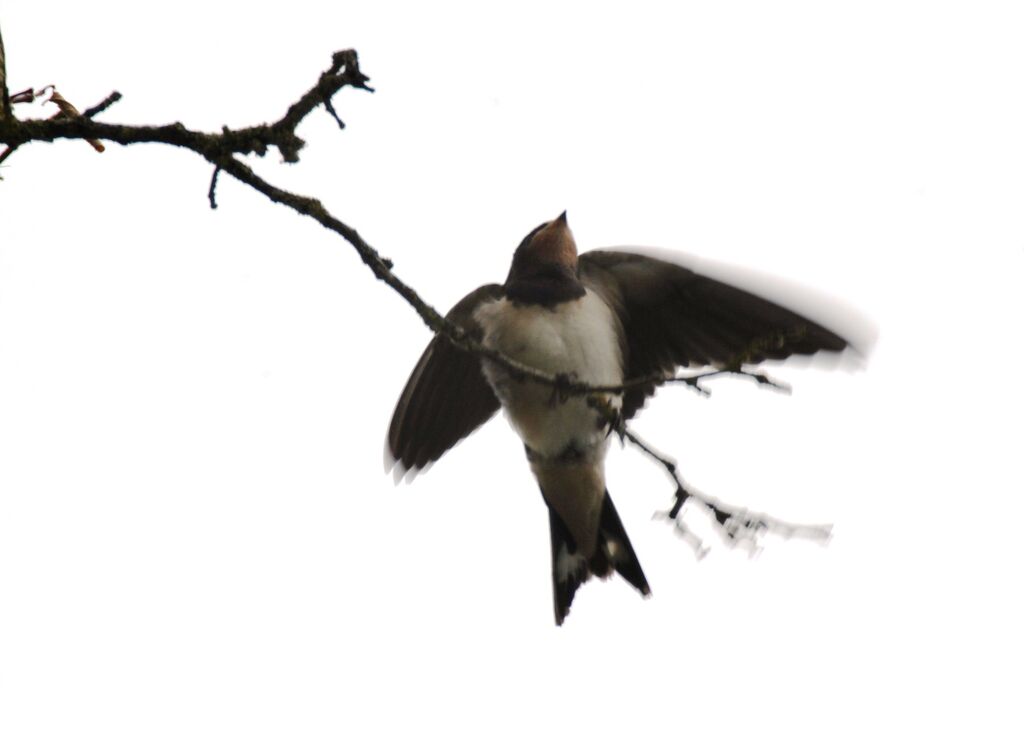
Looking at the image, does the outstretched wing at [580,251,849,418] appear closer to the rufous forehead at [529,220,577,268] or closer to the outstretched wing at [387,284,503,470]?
the rufous forehead at [529,220,577,268]

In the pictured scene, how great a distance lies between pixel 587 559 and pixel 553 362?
910 millimetres

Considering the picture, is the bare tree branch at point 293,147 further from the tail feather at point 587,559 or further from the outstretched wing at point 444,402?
the outstretched wing at point 444,402

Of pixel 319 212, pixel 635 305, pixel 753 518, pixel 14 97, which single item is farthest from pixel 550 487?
pixel 14 97

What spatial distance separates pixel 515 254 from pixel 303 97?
9.60 ft

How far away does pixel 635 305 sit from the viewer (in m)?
5.23

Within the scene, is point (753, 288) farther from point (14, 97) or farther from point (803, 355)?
point (14, 97)

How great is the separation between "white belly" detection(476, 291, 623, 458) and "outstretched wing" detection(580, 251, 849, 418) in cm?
25

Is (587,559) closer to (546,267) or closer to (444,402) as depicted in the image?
(444,402)

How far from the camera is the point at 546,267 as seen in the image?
518 centimetres

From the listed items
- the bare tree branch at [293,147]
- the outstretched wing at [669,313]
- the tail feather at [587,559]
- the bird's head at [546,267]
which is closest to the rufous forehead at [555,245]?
the bird's head at [546,267]

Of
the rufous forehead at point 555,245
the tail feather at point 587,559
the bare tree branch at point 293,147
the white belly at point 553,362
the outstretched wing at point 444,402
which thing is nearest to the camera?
the bare tree branch at point 293,147

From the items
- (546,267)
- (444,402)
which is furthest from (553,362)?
(444,402)

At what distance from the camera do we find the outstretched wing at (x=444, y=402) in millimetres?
5332

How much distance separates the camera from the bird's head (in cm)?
498
